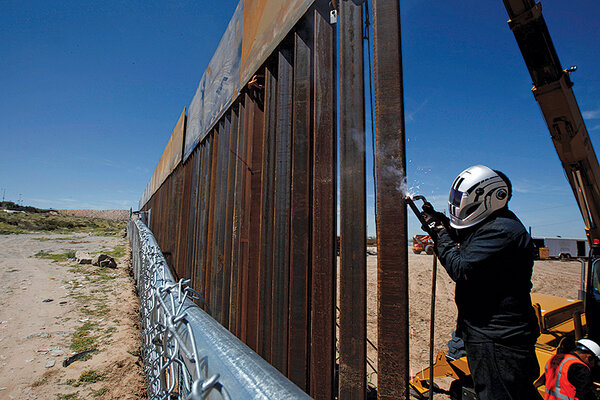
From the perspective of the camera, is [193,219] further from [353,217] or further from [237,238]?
[353,217]

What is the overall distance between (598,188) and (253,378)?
23.2 feet

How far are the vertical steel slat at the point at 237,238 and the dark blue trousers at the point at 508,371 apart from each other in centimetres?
197

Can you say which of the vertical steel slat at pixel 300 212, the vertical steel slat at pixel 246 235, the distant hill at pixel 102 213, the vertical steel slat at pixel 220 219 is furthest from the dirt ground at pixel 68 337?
the distant hill at pixel 102 213

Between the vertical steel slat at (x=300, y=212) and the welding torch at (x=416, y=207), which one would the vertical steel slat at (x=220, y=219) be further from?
the welding torch at (x=416, y=207)

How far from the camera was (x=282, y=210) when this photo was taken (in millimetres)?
2170

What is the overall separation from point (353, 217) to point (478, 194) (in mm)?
1016

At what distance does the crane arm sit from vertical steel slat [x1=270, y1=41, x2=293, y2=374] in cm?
441

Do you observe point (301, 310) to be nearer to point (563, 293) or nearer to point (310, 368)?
point (310, 368)

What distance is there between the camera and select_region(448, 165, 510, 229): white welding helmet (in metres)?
1.99

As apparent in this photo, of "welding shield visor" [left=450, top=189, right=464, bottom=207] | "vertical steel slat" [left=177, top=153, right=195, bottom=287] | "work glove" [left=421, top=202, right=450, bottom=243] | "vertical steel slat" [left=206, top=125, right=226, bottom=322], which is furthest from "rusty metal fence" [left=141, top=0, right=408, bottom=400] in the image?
"vertical steel slat" [left=177, top=153, right=195, bottom=287]

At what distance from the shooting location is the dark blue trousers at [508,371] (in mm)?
1858

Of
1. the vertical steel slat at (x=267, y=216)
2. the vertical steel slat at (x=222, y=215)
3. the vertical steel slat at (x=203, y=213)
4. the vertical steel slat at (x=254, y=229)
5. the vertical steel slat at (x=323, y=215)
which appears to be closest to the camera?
the vertical steel slat at (x=323, y=215)

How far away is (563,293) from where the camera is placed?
1554cm

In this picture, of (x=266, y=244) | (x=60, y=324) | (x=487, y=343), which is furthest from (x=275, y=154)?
(x=60, y=324)
